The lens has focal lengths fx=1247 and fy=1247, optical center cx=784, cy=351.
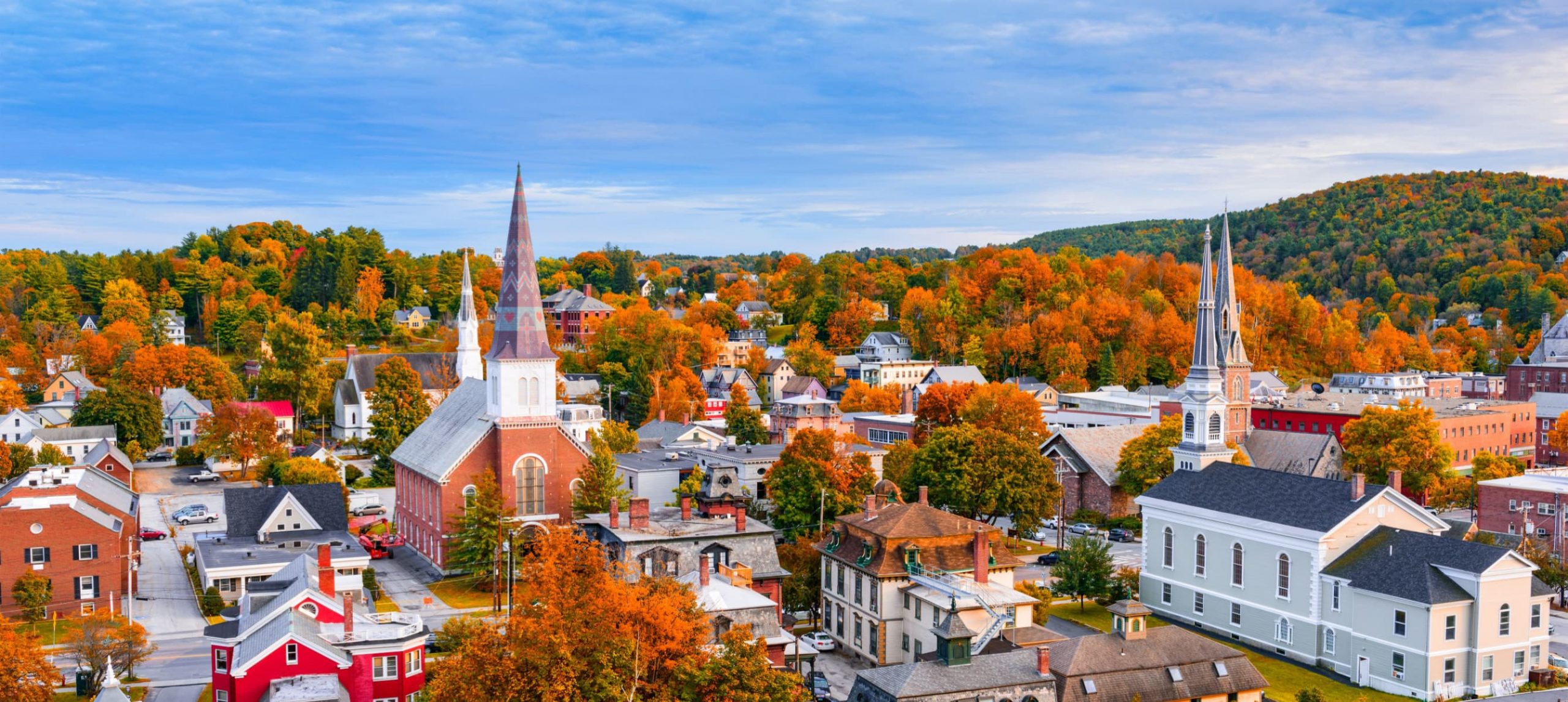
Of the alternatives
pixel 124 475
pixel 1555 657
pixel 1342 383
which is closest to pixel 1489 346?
pixel 1342 383

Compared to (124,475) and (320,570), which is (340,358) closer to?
(124,475)

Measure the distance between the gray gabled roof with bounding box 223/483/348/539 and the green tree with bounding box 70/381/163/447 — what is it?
41728 millimetres

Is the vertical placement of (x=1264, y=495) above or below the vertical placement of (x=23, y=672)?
above

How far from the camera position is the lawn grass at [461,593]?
5238 centimetres

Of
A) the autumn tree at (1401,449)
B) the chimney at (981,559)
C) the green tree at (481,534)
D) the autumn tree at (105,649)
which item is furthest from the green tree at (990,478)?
the autumn tree at (105,649)

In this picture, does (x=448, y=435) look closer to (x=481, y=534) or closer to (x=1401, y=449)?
(x=481, y=534)

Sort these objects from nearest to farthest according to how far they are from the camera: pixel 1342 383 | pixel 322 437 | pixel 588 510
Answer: pixel 588 510 < pixel 322 437 < pixel 1342 383

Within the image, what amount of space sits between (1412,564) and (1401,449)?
34394 millimetres

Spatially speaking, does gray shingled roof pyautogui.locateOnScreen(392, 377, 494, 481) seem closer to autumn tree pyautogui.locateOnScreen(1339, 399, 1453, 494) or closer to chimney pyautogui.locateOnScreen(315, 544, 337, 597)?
chimney pyautogui.locateOnScreen(315, 544, 337, 597)

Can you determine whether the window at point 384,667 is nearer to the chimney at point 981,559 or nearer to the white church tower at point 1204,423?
the chimney at point 981,559

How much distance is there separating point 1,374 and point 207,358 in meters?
16.8

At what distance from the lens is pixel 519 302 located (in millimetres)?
60219

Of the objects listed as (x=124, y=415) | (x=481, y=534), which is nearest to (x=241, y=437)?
(x=124, y=415)

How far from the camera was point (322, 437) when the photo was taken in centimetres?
10875
